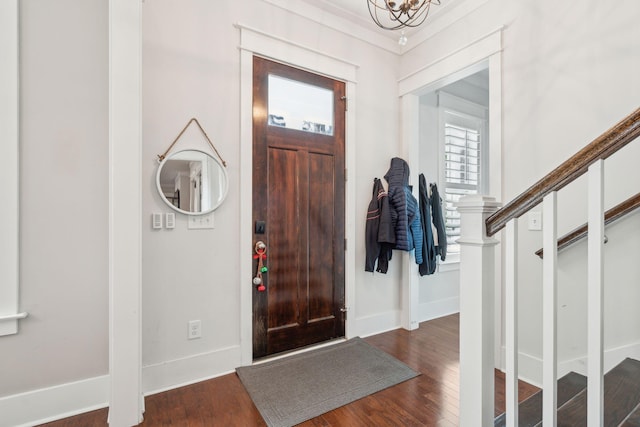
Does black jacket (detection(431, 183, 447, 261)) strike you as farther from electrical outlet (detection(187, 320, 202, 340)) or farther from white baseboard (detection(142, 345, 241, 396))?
electrical outlet (detection(187, 320, 202, 340))

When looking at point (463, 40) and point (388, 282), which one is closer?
point (463, 40)

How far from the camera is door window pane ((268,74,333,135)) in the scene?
243cm

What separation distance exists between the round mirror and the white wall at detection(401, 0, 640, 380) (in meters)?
2.12

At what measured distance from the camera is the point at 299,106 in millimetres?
2555

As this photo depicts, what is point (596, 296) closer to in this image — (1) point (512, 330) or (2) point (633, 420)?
(1) point (512, 330)

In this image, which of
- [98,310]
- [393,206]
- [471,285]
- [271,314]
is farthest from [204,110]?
[471,285]

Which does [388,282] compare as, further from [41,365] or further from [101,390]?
[41,365]

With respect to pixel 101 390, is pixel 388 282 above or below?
above

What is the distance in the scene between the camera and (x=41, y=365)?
1.70 meters

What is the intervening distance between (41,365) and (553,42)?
376cm

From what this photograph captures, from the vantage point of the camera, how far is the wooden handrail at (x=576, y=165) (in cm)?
80

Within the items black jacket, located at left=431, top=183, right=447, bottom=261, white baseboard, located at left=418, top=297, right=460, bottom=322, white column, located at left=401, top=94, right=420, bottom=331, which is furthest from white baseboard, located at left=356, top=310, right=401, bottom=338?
black jacket, located at left=431, top=183, right=447, bottom=261

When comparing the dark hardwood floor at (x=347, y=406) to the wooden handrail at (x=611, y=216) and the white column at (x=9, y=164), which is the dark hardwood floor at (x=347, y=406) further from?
the wooden handrail at (x=611, y=216)

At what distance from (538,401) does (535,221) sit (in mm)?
1112
